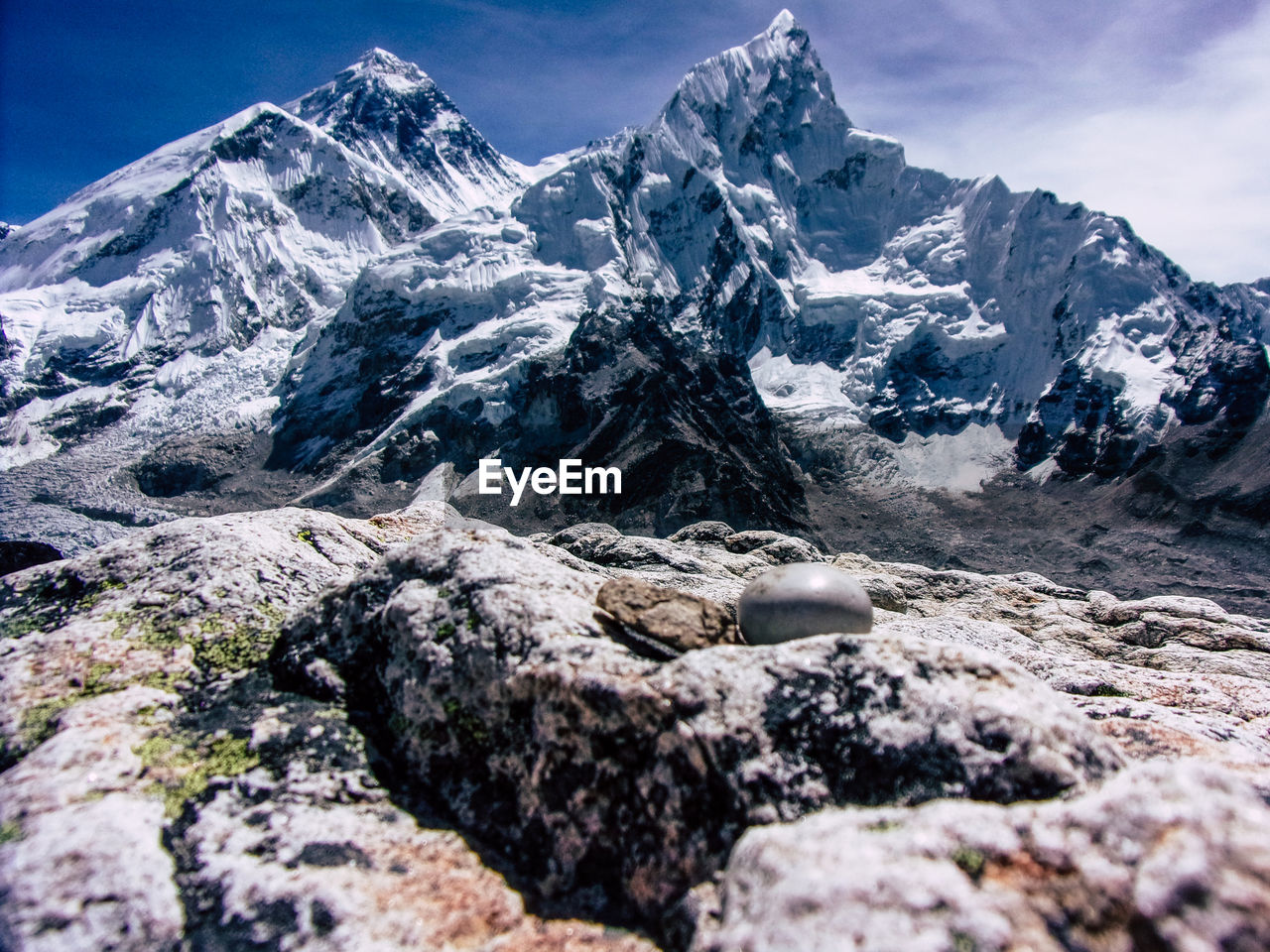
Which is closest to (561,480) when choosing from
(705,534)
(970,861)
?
(705,534)

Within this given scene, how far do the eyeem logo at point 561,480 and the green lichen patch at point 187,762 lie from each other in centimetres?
13212

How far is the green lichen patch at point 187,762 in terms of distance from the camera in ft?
17.1

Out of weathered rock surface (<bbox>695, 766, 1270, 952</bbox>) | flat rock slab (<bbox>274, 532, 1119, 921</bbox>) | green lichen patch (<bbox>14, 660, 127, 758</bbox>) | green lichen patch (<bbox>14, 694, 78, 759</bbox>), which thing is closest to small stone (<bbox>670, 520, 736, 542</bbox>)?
flat rock slab (<bbox>274, 532, 1119, 921</bbox>)

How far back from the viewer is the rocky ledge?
368cm

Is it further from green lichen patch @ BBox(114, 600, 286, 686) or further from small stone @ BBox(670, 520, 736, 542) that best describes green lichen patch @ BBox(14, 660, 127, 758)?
small stone @ BBox(670, 520, 736, 542)

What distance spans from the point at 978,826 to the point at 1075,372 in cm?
21840

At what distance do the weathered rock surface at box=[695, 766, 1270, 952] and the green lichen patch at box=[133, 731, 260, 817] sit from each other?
4.00 meters

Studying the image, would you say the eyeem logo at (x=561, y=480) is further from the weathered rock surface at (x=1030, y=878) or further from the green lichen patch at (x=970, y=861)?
the green lichen patch at (x=970, y=861)

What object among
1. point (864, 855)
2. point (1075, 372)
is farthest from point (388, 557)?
point (1075, 372)

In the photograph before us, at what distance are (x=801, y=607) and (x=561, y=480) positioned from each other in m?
143

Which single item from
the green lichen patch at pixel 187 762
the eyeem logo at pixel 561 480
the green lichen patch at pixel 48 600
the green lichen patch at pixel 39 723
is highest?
the green lichen patch at pixel 48 600

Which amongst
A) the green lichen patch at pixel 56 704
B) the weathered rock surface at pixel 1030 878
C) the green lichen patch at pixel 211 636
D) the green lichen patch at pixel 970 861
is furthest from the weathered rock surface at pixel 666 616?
the green lichen patch at pixel 56 704

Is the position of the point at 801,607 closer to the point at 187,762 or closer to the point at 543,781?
the point at 543,781

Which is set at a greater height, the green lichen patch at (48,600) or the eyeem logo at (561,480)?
the green lichen patch at (48,600)
